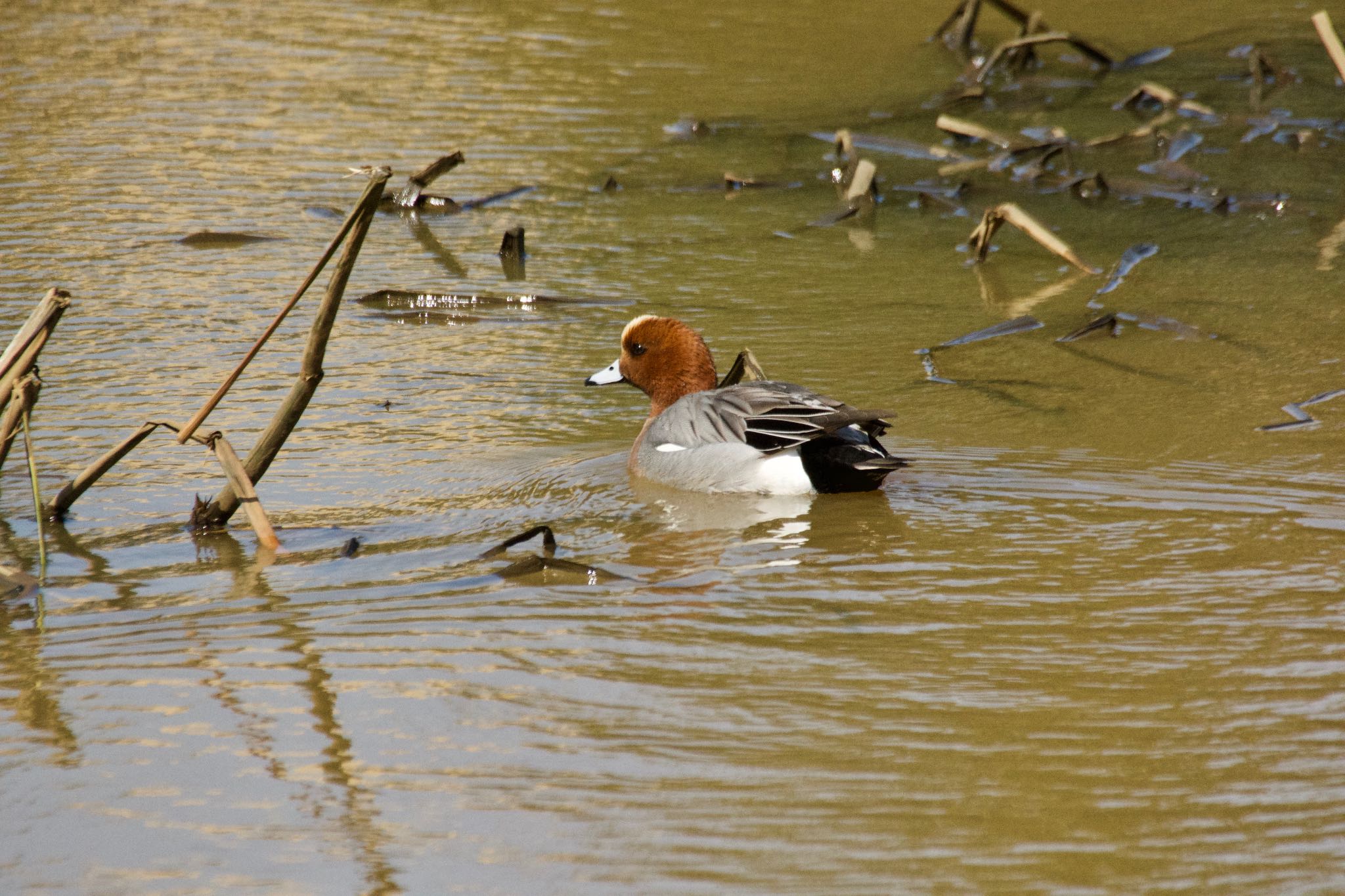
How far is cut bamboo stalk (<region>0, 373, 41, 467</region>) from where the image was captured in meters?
4.85

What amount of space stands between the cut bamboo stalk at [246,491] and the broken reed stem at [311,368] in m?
0.08

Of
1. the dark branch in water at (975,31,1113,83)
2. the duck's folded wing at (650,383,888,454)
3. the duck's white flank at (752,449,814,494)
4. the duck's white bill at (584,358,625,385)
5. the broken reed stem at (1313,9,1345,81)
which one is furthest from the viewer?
the dark branch in water at (975,31,1113,83)

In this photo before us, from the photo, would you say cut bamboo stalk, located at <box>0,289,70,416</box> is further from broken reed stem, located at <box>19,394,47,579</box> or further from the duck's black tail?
the duck's black tail

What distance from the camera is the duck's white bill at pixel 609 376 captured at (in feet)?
23.3

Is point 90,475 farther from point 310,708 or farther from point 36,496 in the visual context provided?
point 310,708

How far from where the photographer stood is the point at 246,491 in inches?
201

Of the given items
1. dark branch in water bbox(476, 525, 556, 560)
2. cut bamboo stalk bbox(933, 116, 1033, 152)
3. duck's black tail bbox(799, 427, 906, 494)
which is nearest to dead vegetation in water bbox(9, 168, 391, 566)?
dark branch in water bbox(476, 525, 556, 560)

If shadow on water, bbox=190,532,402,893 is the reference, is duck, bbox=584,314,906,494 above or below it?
above

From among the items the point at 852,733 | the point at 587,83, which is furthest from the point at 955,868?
the point at 587,83

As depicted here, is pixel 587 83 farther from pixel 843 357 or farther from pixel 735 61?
pixel 843 357

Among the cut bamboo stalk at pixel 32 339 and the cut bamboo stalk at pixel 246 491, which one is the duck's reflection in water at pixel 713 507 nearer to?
the cut bamboo stalk at pixel 246 491

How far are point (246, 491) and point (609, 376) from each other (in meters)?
2.36

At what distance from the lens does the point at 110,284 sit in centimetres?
851

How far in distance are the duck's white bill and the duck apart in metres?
0.42
